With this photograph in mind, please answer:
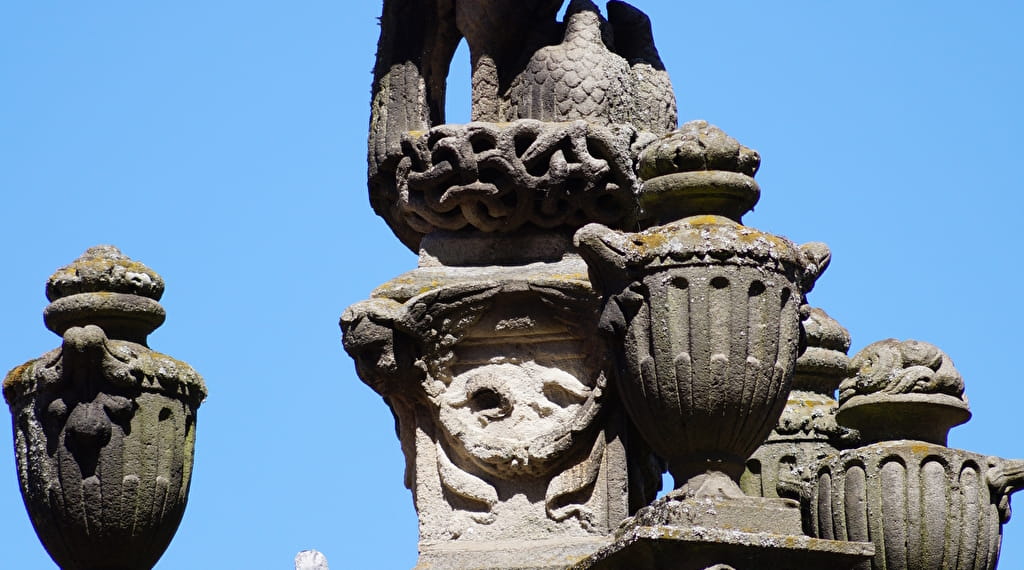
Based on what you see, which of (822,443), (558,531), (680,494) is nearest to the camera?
(680,494)

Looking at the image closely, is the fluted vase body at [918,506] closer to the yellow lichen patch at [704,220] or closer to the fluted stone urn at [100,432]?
the yellow lichen patch at [704,220]

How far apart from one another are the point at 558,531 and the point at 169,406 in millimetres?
1920

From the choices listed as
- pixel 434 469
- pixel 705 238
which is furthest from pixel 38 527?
pixel 705 238

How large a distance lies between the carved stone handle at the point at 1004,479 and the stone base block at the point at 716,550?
118cm

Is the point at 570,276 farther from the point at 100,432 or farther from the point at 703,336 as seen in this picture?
the point at 100,432

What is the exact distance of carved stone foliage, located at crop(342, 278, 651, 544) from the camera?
1166 centimetres

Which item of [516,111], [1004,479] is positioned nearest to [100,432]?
[516,111]

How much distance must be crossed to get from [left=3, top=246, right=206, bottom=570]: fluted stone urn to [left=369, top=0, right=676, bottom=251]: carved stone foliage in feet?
4.35

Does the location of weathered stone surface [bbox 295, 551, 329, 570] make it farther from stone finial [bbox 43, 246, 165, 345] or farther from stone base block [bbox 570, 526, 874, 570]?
stone base block [bbox 570, 526, 874, 570]

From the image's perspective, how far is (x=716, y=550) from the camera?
33.3ft

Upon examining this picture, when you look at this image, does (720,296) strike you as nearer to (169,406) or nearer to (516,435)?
(516,435)

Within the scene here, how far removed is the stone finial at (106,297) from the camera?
1227 centimetres

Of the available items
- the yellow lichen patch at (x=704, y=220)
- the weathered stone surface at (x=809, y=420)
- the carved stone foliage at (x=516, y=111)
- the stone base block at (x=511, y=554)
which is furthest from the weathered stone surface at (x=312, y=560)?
the yellow lichen patch at (x=704, y=220)

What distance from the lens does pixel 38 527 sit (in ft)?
40.1
